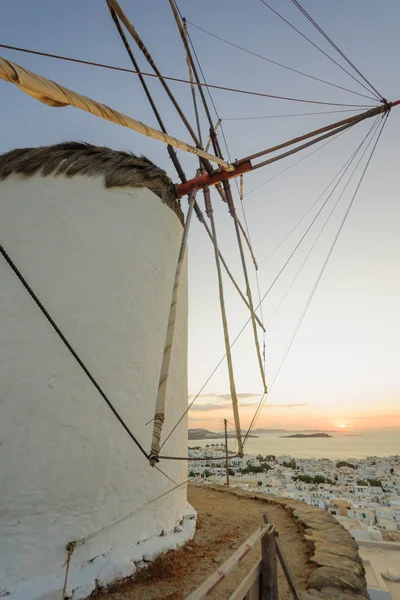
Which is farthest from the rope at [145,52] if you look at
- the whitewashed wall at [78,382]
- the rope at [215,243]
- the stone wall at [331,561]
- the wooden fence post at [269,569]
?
the stone wall at [331,561]

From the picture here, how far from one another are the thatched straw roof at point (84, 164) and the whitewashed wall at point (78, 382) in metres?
0.14

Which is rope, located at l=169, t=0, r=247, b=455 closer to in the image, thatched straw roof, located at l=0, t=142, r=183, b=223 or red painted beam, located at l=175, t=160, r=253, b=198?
red painted beam, located at l=175, t=160, r=253, b=198

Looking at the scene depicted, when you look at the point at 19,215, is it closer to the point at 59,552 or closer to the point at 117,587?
the point at 59,552

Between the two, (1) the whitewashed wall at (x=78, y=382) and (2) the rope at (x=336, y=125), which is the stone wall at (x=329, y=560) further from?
(2) the rope at (x=336, y=125)

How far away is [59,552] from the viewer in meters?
3.04

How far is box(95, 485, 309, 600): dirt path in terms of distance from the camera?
10.5 feet

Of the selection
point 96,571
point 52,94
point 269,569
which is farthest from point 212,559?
point 52,94

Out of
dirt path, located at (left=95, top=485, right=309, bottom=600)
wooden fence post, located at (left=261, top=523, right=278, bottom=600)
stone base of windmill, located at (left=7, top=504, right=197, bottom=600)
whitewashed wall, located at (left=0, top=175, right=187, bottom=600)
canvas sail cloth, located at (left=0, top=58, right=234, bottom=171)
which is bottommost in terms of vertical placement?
dirt path, located at (left=95, top=485, right=309, bottom=600)

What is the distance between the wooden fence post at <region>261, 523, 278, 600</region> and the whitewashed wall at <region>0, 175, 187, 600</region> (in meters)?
1.47

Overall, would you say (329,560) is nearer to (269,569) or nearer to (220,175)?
(269,569)

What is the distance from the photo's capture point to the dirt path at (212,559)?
10.5 ft

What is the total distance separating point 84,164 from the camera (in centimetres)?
443

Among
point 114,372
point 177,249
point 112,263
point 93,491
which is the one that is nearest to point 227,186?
point 177,249

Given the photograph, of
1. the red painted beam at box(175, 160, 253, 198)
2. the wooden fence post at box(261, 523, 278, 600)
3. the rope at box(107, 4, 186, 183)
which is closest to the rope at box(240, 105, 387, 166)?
the red painted beam at box(175, 160, 253, 198)
